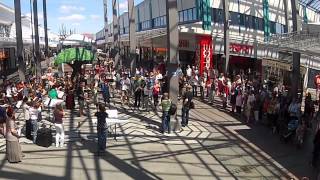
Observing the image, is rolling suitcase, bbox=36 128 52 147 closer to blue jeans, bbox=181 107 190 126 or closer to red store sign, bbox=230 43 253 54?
blue jeans, bbox=181 107 190 126

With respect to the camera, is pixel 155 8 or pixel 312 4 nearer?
pixel 312 4

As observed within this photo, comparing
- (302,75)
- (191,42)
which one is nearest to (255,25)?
(191,42)

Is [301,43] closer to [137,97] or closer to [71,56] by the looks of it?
[137,97]

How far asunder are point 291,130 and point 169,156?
4.00 m

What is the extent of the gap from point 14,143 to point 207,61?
19552mm

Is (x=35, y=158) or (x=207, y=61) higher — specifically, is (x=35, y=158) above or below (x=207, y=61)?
below

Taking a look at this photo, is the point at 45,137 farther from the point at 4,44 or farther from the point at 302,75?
the point at 4,44

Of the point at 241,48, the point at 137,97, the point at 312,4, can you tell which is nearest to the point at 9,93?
the point at 137,97

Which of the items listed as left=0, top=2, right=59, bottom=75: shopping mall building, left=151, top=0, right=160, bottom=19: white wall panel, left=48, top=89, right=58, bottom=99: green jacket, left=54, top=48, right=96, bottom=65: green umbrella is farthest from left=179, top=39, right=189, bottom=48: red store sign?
left=151, top=0, right=160, bottom=19: white wall panel

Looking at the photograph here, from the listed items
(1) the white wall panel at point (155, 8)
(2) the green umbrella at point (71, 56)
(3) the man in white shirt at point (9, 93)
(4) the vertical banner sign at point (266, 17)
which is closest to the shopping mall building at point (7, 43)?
(2) the green umbrella at point (71, 56)

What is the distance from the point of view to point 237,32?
42.6 m

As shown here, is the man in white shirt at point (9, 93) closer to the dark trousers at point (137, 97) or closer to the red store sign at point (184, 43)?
the dark trousers at point (137, 97)

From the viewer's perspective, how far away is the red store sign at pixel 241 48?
32.0 meters

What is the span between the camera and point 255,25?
43.6 meters
